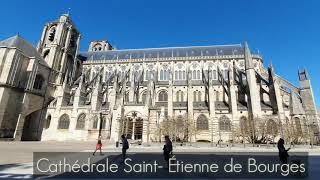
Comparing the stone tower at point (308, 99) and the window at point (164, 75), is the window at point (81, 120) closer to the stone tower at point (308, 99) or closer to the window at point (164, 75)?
the window at point (164, 75)

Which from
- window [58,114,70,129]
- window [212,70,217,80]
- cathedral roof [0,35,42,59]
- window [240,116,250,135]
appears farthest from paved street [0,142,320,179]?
window [212,70,217,80]

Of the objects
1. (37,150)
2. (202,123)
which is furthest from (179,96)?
(37,150)

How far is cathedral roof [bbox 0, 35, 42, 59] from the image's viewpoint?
2820cm

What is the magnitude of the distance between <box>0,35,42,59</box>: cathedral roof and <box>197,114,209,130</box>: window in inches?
1086

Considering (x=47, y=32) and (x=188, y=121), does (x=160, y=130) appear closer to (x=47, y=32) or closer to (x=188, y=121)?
(x=188, y=121)

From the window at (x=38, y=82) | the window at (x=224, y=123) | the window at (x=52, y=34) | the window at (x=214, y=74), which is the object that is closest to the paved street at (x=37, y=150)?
the window at (x=224, y=123)

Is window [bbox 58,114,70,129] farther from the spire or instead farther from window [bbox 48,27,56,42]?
the spire

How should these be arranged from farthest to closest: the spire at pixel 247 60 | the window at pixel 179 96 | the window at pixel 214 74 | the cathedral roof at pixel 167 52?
the cathedral roof at pixel 167 52 < the window at pixel 214 74 < the window at pixel 179 96 < the spire at pixel 247 60

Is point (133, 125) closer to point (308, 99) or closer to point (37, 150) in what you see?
point (37, 150)

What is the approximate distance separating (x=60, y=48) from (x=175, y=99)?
24.1 m

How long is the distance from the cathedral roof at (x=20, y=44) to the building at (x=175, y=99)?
2885 millimetres

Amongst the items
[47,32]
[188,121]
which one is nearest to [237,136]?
[188,121]

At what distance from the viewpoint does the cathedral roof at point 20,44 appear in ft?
92.5

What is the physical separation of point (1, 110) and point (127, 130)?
48.8ft
